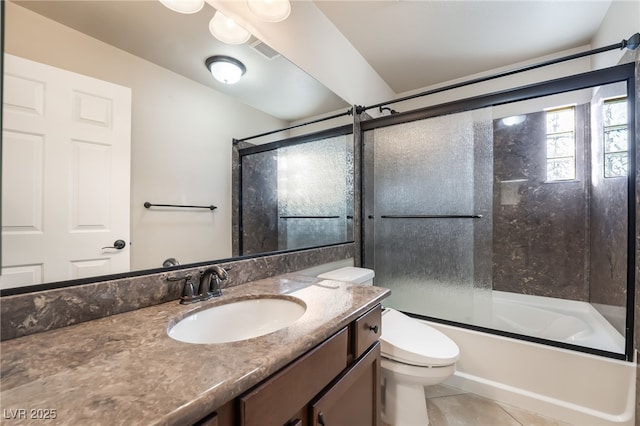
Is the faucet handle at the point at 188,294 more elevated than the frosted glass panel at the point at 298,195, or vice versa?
the frosted glass panel at the point at 298,195

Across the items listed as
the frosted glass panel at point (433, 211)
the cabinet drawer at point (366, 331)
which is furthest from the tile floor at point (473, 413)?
the cabinet drawer at point (366, 331)

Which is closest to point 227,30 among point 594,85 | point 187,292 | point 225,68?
point 225,68

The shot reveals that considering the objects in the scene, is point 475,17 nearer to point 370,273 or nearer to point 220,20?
point 220,20

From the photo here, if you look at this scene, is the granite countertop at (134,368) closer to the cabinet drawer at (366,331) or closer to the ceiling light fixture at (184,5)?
the cabinet drawer at (366,331)

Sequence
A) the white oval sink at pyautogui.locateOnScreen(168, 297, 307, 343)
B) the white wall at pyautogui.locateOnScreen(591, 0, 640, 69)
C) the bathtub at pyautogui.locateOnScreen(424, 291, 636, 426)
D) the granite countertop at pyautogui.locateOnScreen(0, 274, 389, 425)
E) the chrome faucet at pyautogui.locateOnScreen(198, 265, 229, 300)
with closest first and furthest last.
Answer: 1. the granite countertop at pyautogui.locateOnScreen(0, 274, 389, 425)
2. the white oval sink at pyautogui.locateOnScreen(168, 297, 307, 343)
3. the chrome faucet at pyautogui.locateOnScreen(198, 265, 229, 300)
4. the bathtub at pyautogui.locateOnScreen(424, 291, 636, 426)
5. the white wall at pyautogui.locateOnScreen(591, 0, 640, 69)

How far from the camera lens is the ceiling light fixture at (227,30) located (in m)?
1.12

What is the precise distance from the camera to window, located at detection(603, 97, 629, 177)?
156 centimetres

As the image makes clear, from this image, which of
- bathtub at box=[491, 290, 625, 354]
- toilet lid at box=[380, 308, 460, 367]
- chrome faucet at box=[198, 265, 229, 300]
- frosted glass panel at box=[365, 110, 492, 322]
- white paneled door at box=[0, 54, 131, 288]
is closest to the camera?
white paneled door at box=[0, 54, 131, 288]

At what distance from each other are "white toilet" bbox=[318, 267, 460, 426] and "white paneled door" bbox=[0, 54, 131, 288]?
1221mm

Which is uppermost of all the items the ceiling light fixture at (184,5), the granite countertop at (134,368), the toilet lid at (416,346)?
the ceiling light fixture at (184,5)

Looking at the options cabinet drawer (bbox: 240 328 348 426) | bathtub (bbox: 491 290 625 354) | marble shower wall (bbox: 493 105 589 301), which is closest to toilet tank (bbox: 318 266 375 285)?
cabinet drawer (bbox: 240 328 348 426)

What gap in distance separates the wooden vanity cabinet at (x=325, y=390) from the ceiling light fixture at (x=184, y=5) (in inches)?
50.0

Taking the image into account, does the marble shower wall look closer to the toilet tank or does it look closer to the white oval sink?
the toilet tank

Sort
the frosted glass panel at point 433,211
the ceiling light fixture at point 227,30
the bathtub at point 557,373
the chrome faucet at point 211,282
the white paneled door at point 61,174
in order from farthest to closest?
the frosted glass panel at point 433,211, the bathtub at point 557,373, the ceiling light fixture at point 227,30, the chrome faucet at point 211,282, the white paneled door at point 61,174
